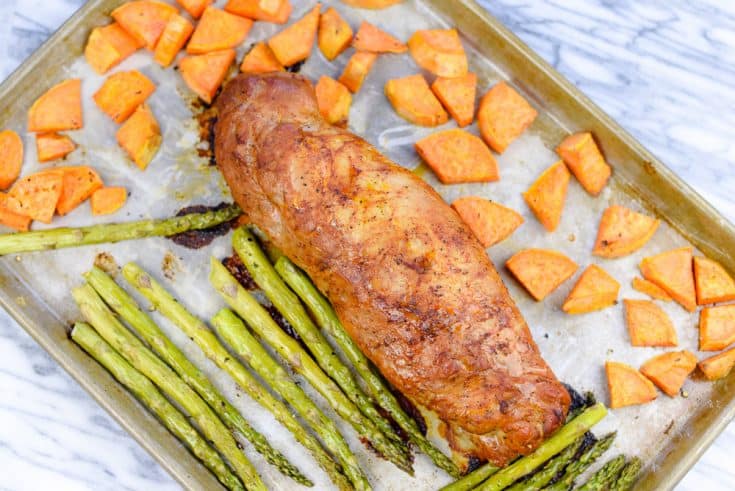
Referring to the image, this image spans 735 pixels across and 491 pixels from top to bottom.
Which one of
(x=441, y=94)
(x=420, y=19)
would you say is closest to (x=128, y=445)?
(x=441, y=94)

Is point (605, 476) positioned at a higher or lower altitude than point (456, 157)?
lower

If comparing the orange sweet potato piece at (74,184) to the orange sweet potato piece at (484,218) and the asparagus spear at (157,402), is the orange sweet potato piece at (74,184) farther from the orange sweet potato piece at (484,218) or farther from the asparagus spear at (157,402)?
the orange sweet potato piece at (484,218)

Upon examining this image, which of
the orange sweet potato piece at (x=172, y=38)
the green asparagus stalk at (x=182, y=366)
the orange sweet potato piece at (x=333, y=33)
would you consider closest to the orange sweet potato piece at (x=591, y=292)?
the green asparagus stalk at (x=182, y=366)

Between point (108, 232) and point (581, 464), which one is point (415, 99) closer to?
point (108, 232)

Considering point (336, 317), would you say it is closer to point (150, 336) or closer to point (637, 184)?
point (150, 336)

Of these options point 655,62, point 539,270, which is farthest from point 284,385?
point 655,62
